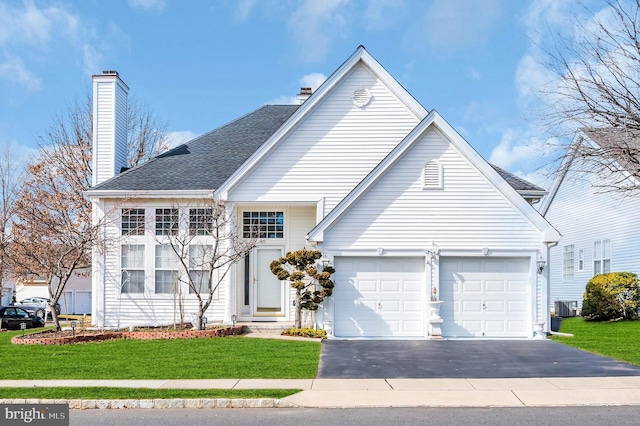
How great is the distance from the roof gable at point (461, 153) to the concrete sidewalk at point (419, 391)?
274 inches

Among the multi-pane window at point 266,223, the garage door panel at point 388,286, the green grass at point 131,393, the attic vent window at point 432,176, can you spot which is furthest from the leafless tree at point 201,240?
the green grass at point 131,393

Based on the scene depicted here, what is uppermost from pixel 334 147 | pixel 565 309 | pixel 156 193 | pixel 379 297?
pixel 334 147

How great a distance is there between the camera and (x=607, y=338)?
62.6ft

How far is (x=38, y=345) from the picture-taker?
58.4ft

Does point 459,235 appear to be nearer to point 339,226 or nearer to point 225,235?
point 339,226

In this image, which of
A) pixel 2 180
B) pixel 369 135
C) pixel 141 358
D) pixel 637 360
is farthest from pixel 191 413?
pixel 2 180

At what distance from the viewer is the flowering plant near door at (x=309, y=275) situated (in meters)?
18.6

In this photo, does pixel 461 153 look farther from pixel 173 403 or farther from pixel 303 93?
pixel 173 403

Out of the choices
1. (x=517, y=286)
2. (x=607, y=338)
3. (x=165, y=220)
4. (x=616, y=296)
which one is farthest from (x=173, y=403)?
(x=616, y=296)

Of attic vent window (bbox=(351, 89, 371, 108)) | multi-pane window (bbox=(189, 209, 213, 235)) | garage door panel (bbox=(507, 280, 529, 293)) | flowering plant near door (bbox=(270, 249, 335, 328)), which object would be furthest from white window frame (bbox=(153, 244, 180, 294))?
garage door panel (bbox=(507, 280, 529, 293))

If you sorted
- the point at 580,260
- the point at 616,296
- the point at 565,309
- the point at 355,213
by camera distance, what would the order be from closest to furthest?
the point at 355,213 < the point at 616,296 < the point at 565,309 < the point at 580,260

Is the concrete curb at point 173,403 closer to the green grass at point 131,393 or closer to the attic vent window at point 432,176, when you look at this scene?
the green grass at point 131,393

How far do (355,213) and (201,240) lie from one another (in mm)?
5094

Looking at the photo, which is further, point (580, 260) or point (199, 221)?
point (580, 260)
